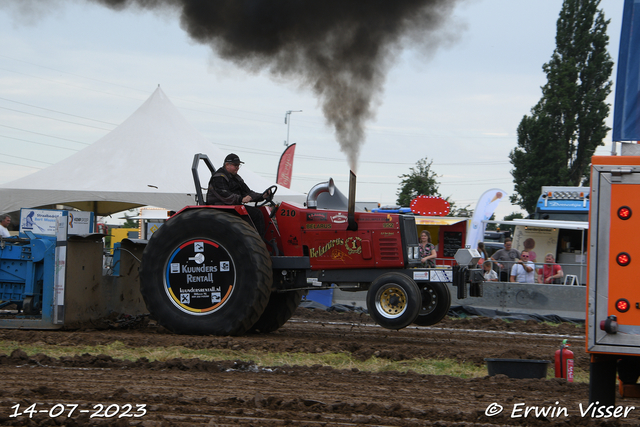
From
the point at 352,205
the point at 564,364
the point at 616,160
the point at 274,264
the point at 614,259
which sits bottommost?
the point at 564,364

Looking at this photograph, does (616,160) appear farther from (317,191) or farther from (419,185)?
(419,185)

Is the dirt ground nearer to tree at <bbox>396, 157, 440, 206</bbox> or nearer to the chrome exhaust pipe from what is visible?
the chrome exhaust pipe

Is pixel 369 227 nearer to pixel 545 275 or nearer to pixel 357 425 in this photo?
pixel 357 425

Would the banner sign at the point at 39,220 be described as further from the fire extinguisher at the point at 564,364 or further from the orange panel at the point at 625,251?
the orange panel at the point at 625,251

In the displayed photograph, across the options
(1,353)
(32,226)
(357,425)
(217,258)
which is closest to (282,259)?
(217,258)

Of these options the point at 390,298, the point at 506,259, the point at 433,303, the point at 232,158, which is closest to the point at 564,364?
the point at 390,298

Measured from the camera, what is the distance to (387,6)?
29.3 feet

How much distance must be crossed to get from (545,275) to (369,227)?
→ 6336 mm

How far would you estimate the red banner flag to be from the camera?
60.5 ft

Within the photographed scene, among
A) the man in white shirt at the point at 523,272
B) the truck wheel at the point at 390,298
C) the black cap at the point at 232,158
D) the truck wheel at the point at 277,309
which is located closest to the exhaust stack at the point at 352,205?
the truck wheel at the point at 390,298

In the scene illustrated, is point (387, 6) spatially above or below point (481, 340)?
above

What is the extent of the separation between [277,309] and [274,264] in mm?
1025

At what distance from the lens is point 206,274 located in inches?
320

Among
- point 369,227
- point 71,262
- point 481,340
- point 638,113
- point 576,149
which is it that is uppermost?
point 576,149
